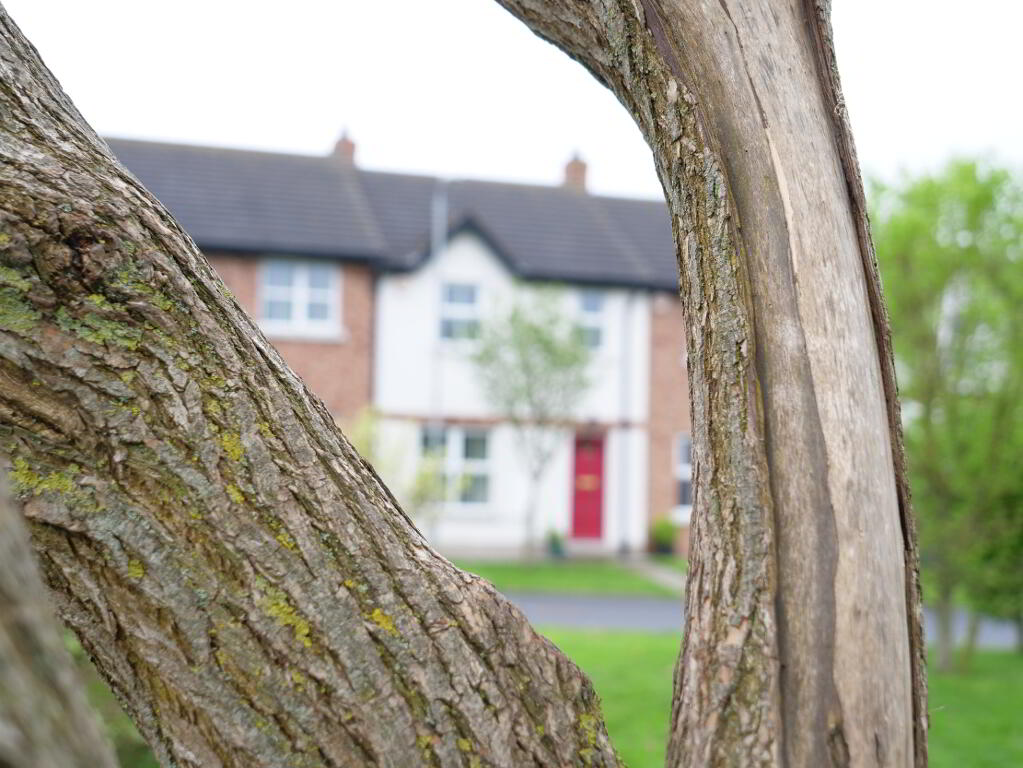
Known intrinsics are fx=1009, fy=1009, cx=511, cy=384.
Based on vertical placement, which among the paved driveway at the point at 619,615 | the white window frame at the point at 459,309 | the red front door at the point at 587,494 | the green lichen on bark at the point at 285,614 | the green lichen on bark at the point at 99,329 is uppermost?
the white window frame at the point at 459,309

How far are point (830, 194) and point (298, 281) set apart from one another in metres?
18.7

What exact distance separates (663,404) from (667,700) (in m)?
13.7

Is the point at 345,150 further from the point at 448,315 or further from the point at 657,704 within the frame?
the point at 657,704

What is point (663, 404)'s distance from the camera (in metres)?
22.0

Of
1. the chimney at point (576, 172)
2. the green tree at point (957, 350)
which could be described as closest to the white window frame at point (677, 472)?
the chimney at point (576, 172)

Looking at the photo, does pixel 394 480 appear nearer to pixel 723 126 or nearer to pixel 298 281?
pixel 298 281

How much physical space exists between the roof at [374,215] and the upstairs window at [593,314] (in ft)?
1.41

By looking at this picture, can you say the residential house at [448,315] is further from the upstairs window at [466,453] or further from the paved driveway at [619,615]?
the paved driveway at [619,615]

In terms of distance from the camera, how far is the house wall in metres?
20.6

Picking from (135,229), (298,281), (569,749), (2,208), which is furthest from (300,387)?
(298,281)

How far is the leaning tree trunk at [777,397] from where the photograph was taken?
5.82ft

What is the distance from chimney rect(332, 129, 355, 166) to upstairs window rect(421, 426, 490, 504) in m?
6.81

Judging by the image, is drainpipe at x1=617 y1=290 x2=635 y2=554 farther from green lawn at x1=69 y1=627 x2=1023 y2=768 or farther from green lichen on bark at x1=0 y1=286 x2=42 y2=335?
green lichen on bark at x1=0 y1=286 x2=42 y2=335

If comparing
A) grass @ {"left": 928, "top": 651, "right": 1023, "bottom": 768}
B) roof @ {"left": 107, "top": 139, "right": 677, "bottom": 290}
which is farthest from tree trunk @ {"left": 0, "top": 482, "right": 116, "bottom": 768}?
roof @ {"left": 107, "top": 139, "right": 677, "bottom": 290}
